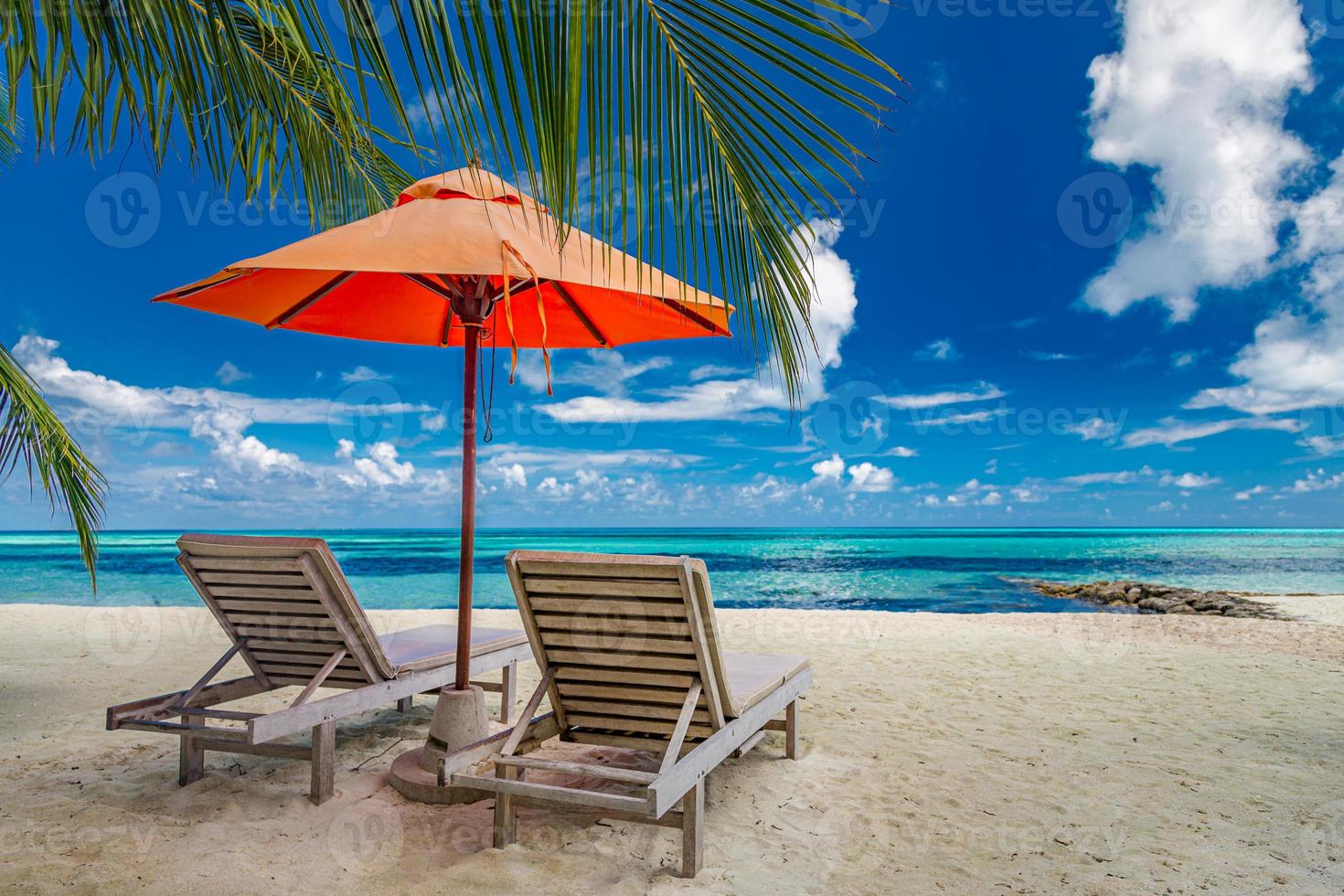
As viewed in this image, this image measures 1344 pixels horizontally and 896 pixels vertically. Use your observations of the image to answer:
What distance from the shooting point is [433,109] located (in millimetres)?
1134

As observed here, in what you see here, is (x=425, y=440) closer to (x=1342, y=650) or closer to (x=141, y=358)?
(x=141, y=358)

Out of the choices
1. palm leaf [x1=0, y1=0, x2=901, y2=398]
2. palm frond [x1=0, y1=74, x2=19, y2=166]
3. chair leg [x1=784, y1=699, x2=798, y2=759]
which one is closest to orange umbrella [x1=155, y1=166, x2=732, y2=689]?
palm leaf [x1=0, y1=0, x2=901, y2=398]

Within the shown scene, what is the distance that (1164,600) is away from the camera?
15.9 meters

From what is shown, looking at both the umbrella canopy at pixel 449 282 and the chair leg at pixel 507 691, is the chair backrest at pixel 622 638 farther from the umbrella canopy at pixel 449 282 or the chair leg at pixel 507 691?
the chair leg at pixel 507 691

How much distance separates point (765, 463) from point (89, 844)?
2505 inches

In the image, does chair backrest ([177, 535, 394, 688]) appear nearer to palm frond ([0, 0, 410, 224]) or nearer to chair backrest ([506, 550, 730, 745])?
chair backrest ([506, 550, 730, 745])

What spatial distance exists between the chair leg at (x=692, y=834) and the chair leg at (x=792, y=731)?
1.19 m

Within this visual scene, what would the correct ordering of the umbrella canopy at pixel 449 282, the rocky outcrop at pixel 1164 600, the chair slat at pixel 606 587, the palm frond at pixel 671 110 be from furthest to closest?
the rocky outcrop at pixel 1164 600 → the chair slat at pixel 606 587 → the umbrella canopy at pixel 449 282 → the palm frond at pixel 671 110

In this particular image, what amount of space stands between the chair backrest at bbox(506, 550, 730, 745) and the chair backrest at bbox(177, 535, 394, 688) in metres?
0.85

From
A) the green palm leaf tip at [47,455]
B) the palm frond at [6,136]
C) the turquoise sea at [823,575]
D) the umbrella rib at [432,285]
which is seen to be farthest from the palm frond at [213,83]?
the turquoise sea at [823,575]

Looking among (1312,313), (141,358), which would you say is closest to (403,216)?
(1312,313)

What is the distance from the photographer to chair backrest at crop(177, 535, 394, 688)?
10.2 feet

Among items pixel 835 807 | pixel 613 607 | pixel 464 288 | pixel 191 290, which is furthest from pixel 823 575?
pixel 191 290

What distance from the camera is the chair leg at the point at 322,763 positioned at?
3.06 meters
